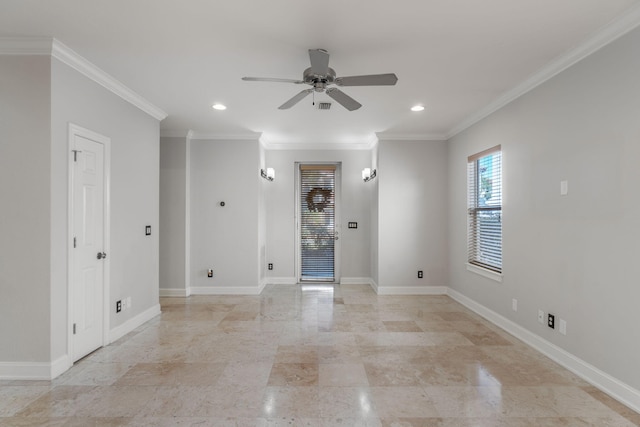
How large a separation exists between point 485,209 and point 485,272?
2.69ft

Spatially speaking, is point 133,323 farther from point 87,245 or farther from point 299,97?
point 299,97

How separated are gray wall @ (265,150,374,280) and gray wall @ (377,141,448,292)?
0.79m

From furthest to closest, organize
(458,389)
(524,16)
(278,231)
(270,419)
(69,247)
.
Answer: (278,231)
(69,247)
(458,389)
(524,16)
(270,419)

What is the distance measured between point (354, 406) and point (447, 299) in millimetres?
3467

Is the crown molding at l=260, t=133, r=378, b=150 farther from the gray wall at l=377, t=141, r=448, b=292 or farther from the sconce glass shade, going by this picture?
the gray wall at l=377, t=141, r=448, b=292

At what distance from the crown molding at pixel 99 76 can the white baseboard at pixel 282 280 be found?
3462mm

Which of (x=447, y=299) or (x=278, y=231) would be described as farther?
(x=278, y=231)

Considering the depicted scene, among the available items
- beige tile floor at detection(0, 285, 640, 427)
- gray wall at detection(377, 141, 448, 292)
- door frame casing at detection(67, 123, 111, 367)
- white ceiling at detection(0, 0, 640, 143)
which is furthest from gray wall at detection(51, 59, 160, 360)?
gray wall at detection(377, 141, 448, 292)

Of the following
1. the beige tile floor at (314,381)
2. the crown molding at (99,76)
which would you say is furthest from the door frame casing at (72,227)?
the crown molding at (99,76)

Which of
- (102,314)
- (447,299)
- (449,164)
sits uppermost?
(449,164)

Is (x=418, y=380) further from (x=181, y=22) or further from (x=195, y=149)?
(x=195, y=149)

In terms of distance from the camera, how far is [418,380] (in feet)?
8.57

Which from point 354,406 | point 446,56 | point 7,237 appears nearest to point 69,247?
point 7,237

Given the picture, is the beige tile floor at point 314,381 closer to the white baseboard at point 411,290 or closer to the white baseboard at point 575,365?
the white baseboard at point 575,365
